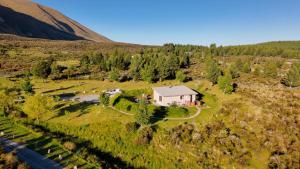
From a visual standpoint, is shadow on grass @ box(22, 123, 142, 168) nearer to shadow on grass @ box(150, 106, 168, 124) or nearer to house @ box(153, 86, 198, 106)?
shadow on grass @ box(150, 106, 168, 124)

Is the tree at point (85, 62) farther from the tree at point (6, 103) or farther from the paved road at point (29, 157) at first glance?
the paved road at point (29, 157)

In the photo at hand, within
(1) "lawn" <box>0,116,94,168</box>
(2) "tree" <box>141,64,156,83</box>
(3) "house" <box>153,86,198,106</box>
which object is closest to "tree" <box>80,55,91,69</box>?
(2) "tree" <box>141,64,156,83</box>

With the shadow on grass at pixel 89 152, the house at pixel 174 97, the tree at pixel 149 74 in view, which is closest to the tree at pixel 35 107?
the shadow on grass at pixel 89 152

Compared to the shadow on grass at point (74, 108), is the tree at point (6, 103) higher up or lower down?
higher up

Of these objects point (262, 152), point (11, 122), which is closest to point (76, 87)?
point (11, 122)

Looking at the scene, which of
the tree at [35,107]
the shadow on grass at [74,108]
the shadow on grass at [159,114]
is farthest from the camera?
the shadow on grass at [74,108]

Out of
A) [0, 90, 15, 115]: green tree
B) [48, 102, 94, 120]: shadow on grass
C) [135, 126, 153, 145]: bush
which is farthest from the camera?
[48, 102, 94, 120]: shadow on grass

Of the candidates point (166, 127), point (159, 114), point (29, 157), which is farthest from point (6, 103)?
point (166, 127)

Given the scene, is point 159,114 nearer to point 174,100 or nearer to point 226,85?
point 174,100
